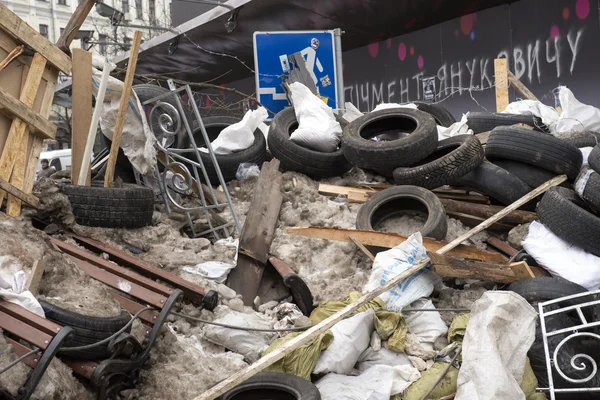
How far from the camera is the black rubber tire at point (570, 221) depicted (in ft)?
17.3

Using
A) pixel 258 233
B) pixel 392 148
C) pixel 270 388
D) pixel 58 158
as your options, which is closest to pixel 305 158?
pixel 392 148

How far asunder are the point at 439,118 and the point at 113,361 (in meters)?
6.41

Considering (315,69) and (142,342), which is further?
(315,69)

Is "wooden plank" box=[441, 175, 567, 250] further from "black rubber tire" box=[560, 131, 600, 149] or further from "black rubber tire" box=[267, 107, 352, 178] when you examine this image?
"black rubber tire" box=[267, 107, 352, 178]

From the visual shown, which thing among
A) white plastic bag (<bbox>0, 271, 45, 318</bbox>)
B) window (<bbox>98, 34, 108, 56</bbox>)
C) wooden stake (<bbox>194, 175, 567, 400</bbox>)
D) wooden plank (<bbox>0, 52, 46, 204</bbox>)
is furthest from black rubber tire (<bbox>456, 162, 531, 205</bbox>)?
window (<bbox>98, 34, 108, 56</bbox>)

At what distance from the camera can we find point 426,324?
4797 millimetres

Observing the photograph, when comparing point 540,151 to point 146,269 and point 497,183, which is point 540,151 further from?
point 146,269

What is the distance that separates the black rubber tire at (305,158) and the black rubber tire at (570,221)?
7.79 ft

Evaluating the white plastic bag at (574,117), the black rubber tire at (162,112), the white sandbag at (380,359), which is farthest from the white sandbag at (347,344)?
the white plastic bag at (574,117)

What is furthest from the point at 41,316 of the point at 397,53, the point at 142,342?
the point at 397,53

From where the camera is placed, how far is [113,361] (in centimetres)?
359

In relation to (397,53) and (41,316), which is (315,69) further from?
(397,53)

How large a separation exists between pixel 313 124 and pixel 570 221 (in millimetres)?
3116

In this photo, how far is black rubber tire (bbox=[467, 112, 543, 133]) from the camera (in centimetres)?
A: 797
